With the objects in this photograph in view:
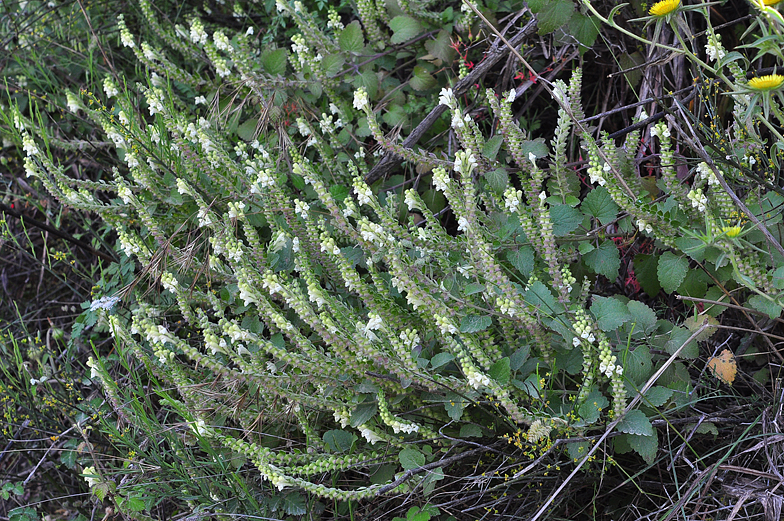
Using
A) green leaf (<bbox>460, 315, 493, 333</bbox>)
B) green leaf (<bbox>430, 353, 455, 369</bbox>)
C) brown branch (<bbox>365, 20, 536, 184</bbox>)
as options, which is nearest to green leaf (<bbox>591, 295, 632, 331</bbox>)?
green leaf (<bbox>460, 315, 493, 333</bbox>)

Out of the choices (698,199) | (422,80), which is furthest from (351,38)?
(698,199)

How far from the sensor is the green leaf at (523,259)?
1.82 meters

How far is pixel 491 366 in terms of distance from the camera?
1.66 m

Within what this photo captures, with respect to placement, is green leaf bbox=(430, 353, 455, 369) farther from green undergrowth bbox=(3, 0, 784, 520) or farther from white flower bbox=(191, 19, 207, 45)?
white flower bbox=(191, 19, 207, 45)

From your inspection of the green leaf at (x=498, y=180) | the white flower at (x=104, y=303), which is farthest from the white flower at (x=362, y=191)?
the white flower at (x=104, y=303)

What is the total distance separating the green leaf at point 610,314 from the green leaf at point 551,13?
1.00m

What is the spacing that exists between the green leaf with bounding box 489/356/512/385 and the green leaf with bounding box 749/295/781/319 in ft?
2.10

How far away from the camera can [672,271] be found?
1769mm

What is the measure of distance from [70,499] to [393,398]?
1538mm

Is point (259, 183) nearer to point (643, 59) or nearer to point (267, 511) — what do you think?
point (267, 511)

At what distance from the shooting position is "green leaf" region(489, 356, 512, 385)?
1.60 m

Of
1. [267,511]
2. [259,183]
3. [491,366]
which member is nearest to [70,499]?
[267,511]

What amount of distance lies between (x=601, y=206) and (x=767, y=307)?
51 cm

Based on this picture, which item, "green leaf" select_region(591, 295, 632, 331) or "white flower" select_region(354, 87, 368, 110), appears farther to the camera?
"white flower" select_region(354, 87, 368, 110)
